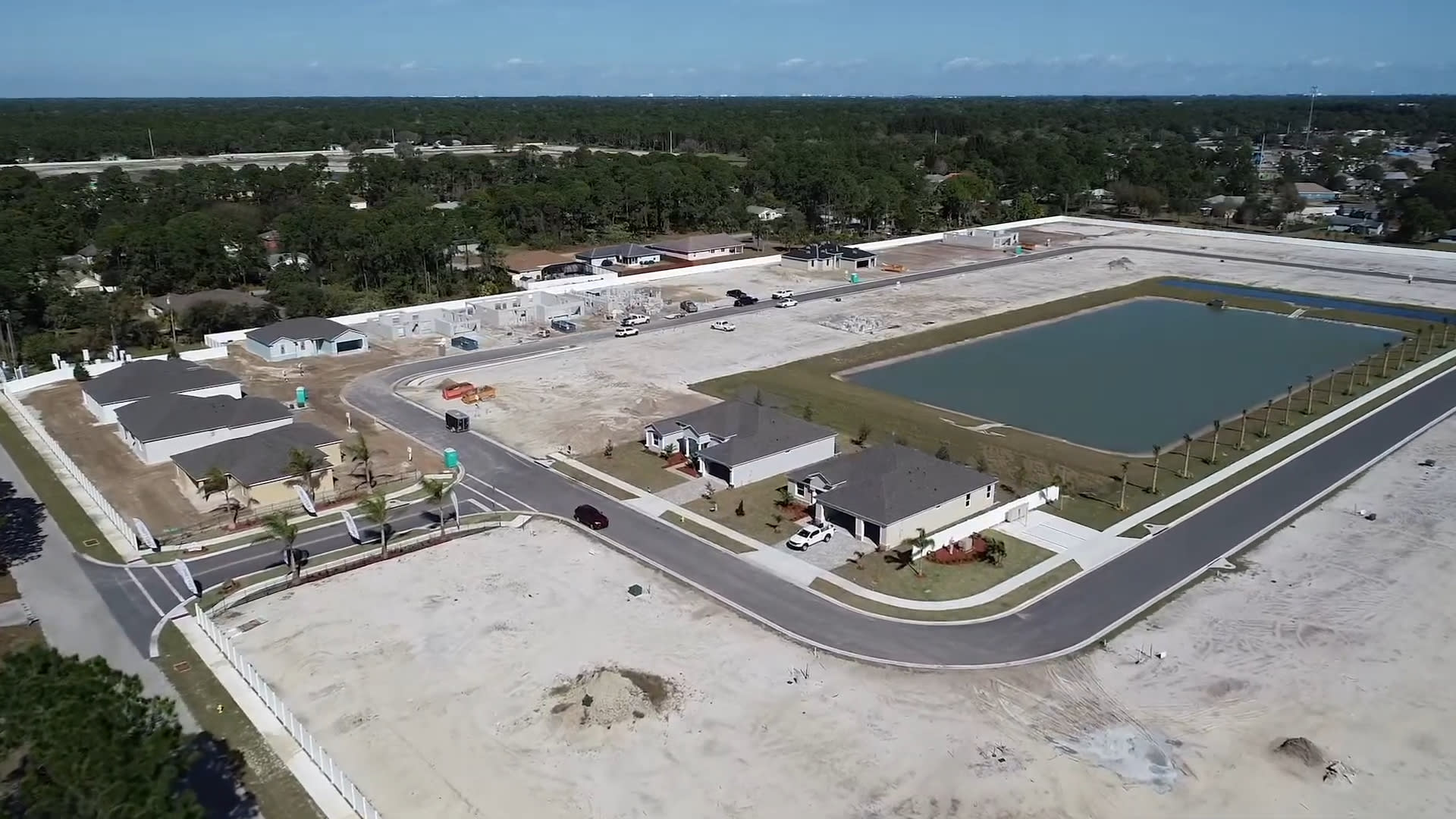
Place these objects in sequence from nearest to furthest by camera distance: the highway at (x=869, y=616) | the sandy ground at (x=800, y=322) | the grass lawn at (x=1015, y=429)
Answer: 1. the highway at (x=869, y=616)
2. the grass lawn at (x=1015, y=429)
3. the sandy ground at (x=800, y=322)

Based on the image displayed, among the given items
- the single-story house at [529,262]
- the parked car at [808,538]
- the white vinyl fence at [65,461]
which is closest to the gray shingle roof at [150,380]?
the white vinyl fence at [65,461]

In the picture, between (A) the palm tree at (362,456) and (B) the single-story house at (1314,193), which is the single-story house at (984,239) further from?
(A) the palm tree at (362,456)

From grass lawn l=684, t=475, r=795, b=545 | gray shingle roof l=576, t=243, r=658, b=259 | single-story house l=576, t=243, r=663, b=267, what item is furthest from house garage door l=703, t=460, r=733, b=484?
gray shingle roof l=576, t=243, r=658, b=259

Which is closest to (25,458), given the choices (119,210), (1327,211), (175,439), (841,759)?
(175,439)

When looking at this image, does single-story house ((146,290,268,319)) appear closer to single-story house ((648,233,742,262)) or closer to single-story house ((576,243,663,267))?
single-story house ((576,243,663,267))

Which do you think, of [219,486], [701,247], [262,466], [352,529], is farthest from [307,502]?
[701,247]

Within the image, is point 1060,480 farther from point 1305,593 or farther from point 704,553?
point 704,553
